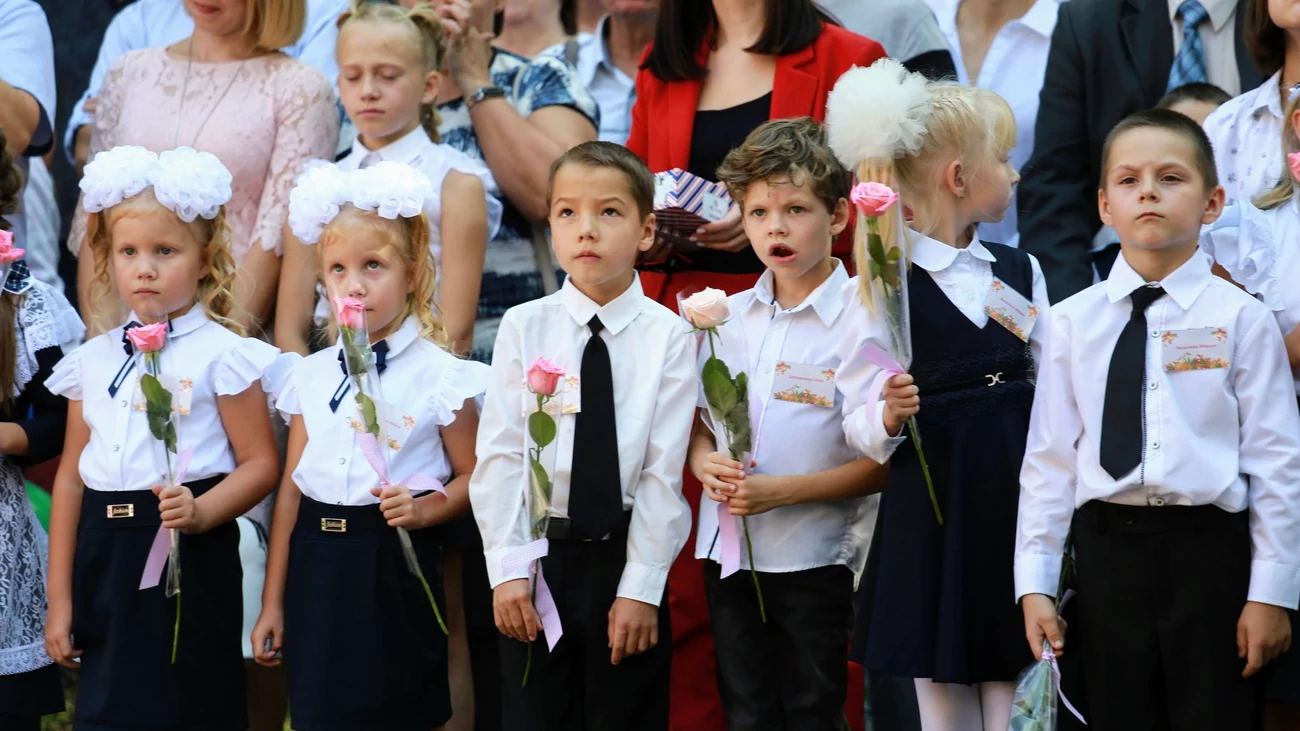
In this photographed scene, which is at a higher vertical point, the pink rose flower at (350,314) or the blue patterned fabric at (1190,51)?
the blue patterned fabric at (1190,51)

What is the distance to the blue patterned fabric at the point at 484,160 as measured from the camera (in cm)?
450

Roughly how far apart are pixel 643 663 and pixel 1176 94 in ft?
7.40

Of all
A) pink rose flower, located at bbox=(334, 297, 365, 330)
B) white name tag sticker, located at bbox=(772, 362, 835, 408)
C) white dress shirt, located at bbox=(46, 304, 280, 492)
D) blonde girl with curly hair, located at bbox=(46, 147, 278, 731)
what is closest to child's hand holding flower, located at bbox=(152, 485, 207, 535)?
blonde girl with curly hair, located at bbox=(46, 147, 278, 731)

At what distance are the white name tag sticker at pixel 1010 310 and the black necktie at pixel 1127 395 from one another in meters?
0.26

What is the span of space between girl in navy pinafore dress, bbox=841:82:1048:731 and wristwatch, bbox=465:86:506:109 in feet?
5.04

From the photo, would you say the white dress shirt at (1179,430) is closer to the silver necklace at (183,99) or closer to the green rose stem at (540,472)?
the green rose stem at (540,472)

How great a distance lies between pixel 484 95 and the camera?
457cm

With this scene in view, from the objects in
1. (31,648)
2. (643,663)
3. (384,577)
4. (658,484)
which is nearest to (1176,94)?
(658,484)

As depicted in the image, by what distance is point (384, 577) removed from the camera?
359cm

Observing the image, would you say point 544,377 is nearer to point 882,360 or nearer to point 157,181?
point 882,360

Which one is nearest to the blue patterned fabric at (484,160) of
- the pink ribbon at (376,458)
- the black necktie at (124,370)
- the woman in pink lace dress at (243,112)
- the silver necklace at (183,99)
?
the woman in pink lace dress at (243,112)

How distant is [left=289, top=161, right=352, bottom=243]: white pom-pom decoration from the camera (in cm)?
376

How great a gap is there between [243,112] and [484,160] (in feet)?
2.34

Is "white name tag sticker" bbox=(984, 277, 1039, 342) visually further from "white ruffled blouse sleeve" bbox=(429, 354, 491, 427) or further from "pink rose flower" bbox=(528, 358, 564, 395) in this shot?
"white ruffled blouse sleeve" bbox=(429, 354, 491, 427)
